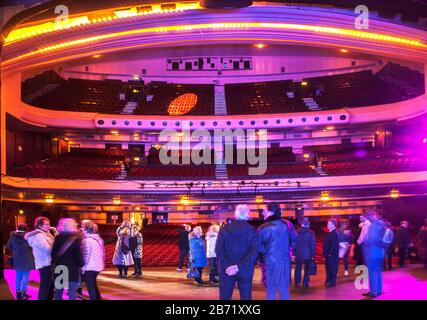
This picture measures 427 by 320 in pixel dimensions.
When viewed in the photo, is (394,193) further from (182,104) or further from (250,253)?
(250,253)

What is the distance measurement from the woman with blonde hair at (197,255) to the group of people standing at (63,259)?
368 centimetres

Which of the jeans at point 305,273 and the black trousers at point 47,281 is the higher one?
the black trousers at point 47,281

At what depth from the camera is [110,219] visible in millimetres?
26703

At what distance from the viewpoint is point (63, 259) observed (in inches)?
274

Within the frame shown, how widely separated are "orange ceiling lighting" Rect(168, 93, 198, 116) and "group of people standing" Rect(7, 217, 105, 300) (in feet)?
66.4

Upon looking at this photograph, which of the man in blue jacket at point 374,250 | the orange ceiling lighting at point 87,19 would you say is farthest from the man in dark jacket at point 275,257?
the orange ceiling lighting at point 87,19

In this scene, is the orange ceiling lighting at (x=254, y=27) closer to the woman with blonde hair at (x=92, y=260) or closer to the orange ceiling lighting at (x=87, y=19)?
the orange ceiling lighting at (x=87, y=19)

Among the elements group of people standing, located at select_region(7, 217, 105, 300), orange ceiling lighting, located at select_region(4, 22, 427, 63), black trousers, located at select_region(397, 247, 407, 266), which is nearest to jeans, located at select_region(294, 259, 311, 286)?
group of people standing, located at select_region(7, 217, 105, 300)

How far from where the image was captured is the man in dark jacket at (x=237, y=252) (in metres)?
6.53

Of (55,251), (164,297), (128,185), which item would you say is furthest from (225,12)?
(55,251)

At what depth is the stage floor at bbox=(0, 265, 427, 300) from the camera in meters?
8.88

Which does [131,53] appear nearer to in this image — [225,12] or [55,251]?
[225,12]

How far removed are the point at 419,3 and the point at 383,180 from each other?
10013mm

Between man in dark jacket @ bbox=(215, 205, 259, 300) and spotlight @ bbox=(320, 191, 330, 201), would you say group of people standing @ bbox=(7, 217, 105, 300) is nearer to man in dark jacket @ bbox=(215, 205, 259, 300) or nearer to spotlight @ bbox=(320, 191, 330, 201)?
man in dark jacket @ bbox=(215, 205, 259, 300)
